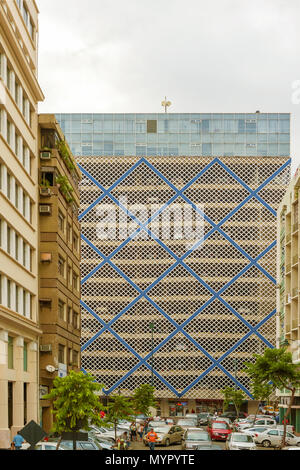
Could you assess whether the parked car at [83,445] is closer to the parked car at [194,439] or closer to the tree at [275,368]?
the parked car at [194,439]

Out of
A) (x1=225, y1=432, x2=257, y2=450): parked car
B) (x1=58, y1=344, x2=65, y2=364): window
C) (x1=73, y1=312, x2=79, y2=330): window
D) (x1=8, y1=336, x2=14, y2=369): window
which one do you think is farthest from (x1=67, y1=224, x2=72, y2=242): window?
(x1=225, y1=432, x2=257, y2=450): parked car

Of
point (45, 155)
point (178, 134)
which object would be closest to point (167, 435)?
point (45, 155)

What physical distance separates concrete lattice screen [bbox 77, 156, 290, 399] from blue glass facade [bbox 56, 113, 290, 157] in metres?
5.30

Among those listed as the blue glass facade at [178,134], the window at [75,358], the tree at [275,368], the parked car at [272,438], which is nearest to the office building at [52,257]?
the window at [75,358]

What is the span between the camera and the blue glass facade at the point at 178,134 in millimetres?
115812

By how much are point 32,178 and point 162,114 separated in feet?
242

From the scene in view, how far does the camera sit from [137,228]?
364ft

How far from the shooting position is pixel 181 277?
10862 centimetres

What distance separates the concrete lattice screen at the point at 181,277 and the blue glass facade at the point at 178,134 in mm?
5303

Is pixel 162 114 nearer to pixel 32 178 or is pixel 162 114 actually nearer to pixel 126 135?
pixel 126 135

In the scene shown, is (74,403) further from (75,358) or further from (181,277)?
(181,277)

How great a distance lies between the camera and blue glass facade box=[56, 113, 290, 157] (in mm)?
115812

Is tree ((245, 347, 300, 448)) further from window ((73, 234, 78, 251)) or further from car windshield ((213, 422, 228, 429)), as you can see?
window ((73, 234, 78, 251))

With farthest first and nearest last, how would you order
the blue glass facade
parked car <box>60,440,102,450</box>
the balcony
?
the blue glass facade, the balcony, parked car <box>60,440,102,450</box>
